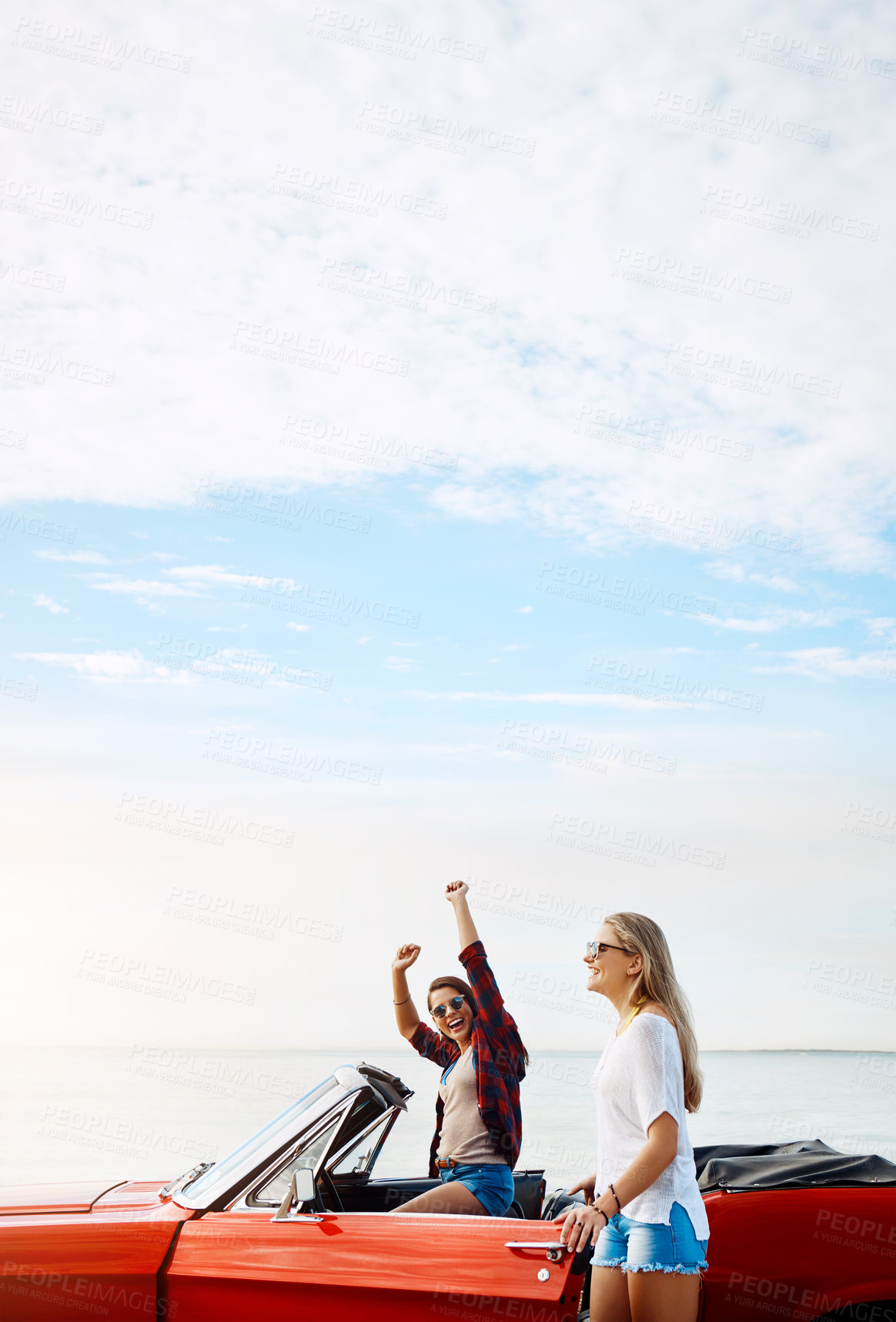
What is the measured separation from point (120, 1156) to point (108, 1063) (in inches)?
1085

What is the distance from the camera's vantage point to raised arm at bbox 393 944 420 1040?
4930 mm

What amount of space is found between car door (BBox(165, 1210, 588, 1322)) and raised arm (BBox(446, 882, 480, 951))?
1250mm

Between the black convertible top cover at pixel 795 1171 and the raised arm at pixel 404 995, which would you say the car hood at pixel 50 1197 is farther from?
the black convertible top cover at pixel 795 1171

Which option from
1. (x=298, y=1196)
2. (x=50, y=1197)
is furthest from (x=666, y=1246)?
(x=50, y=1197)

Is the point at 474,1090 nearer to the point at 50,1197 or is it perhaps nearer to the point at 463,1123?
the point at 463,1123

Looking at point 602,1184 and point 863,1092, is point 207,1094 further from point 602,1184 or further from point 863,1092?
point 602,1184

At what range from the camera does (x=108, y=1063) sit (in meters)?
39.9

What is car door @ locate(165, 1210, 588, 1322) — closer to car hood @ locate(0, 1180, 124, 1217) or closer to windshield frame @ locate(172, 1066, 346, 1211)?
windshield frame @ locate(172, 1066, 346, 1211)

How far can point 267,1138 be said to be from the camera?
360cm

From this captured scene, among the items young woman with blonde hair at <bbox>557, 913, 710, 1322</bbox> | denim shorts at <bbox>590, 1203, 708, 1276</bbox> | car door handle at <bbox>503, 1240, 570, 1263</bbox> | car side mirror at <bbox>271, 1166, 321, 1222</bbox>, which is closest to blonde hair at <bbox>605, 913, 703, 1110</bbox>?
young woman with blonde hair at <bbox>557, 913, 710, 1322</bbox>

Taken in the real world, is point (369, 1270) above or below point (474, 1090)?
below

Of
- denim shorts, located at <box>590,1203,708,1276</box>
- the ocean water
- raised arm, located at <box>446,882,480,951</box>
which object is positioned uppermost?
raised arm, located at <box>446,882,480,951</box>

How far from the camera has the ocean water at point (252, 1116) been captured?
13.6m

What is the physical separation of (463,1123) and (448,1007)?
1.54 feet
